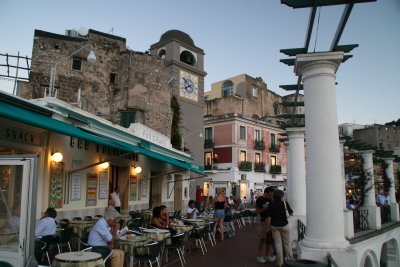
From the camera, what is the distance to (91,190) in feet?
37.6

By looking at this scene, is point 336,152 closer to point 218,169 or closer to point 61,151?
point 61,151

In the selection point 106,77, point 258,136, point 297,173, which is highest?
point 106,77

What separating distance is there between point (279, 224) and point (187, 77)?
72.7 feet

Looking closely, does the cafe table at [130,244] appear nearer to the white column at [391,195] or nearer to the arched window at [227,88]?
the white column at [391,195]

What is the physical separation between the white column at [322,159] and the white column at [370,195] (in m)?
8.42

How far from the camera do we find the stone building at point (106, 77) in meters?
18.2

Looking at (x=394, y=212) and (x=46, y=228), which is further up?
(x=46, y=228)

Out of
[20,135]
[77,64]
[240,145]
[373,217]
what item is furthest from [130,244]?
[240,145]

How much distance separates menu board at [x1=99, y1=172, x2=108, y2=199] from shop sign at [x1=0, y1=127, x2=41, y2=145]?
3419 millimetres

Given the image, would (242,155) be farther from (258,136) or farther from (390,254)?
(390,254)

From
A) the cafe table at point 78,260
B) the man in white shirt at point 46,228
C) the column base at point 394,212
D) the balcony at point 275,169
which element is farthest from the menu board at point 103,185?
the balcony at point 275,169

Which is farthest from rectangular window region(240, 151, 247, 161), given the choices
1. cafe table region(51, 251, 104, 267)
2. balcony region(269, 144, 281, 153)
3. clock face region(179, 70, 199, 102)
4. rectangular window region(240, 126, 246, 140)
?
cafe table region(51, 251, 104, 267)

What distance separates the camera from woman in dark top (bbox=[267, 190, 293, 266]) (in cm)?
752

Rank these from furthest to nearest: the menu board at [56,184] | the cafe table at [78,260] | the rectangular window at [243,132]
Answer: the rectangular window at [243,132] → the menu board at [56,184] → the cafe table at [78,260]
